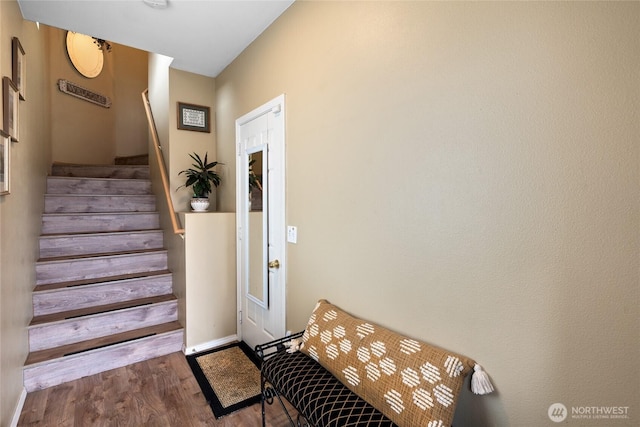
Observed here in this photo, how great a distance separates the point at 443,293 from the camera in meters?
1.21

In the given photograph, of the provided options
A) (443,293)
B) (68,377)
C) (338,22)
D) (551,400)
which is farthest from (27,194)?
(551,400)

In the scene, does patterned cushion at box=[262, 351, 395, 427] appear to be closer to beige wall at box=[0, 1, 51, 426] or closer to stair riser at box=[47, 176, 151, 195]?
beige wall at box=[0, 1, 51, 426]

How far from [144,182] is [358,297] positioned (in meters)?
3.54

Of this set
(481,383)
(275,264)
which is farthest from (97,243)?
(481,383)

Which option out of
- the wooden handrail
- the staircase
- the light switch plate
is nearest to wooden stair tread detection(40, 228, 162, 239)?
the staircase

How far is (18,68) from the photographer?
1.94 meters

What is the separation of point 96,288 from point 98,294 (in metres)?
0.06

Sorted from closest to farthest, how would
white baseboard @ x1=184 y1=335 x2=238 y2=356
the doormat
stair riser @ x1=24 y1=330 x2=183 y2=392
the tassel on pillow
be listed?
the tassel on pillow → the doormat → stair riser @ x1=24 y1=330 x2=183 y2=392 → white baseboard @ x1=184 y1=335 x2=238 y2=356

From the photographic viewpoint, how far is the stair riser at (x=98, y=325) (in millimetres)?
2318

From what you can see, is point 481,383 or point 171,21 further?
point 171,21

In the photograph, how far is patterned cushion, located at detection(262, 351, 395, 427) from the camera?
3.86ft

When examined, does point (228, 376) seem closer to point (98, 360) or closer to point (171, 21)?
point (98, 360)

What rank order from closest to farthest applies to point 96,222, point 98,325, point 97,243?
1. point 98,325
2. point 97,243
3. point 96,222

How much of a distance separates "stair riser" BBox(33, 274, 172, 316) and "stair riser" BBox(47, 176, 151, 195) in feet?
5.12
